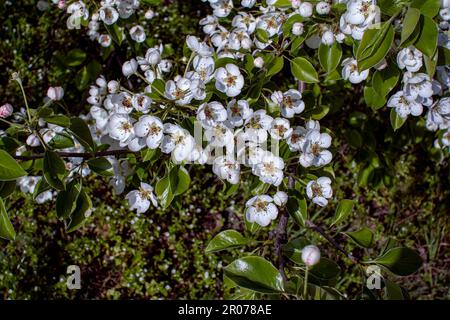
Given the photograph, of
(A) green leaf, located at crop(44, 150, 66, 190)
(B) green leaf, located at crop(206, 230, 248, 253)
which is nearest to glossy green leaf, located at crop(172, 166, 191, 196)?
(B) green leaf, located at crop(206, 230, 248, 253)

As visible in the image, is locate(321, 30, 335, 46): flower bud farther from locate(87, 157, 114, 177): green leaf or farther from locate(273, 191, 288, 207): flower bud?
locate(87, 157, 114, 177): green leaf

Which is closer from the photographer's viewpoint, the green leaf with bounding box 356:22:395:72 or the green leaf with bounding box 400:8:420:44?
the green leaf with bounding box 400:8:420:44

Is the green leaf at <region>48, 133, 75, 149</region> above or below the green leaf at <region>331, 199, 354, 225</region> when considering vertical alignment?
above

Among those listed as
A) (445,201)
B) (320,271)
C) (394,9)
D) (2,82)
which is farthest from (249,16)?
(2,82)

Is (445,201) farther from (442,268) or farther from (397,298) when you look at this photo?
(397,298)

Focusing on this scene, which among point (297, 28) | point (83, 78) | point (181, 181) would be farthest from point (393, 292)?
point (83, 78)

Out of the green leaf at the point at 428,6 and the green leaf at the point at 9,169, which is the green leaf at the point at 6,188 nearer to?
the green leaf at the point at 9,169

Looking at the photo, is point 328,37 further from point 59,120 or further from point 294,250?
point 59,120

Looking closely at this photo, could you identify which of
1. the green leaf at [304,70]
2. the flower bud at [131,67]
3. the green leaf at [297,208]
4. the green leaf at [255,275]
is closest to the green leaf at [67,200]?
the flower bud at [131,67]
